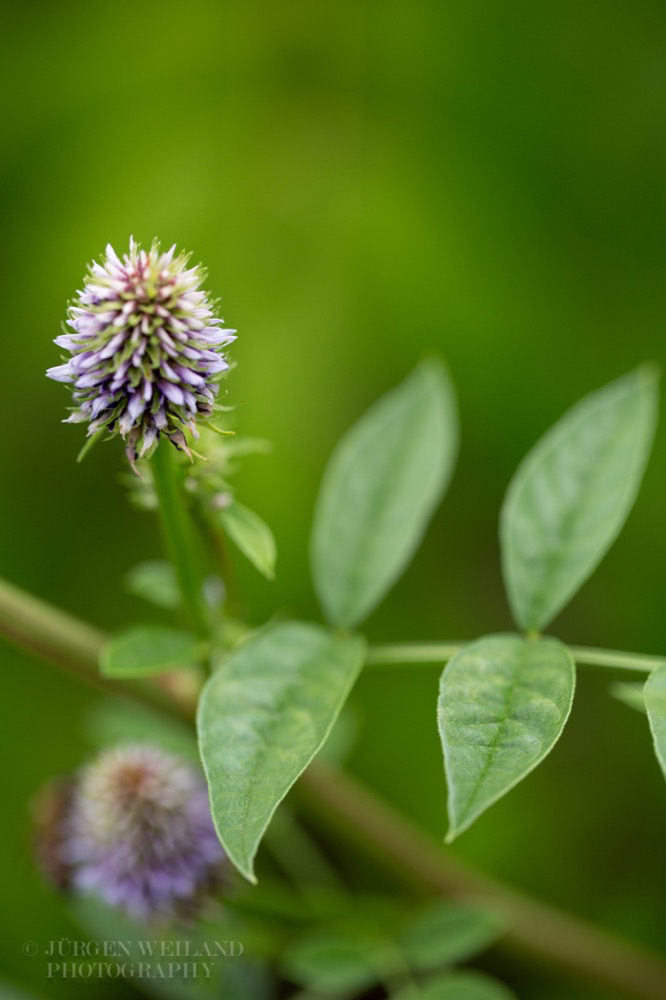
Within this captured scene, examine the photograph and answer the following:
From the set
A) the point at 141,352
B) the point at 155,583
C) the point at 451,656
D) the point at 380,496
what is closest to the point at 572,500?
the point at 380,496

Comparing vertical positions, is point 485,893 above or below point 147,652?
below

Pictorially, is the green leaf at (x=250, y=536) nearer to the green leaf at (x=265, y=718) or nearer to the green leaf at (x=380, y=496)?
the green leaf at (x=265, y=718)

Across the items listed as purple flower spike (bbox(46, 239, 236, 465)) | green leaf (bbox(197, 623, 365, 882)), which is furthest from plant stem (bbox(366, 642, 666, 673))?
purple flower spike (bbox(46, 239, 236, 465))

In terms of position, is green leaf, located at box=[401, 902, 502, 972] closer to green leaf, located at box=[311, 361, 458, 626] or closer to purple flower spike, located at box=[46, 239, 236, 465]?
green leaf, located at box=[311, 361, 458, 626]

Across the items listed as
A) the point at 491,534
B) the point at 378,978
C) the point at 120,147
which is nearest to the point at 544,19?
the point at 120,147

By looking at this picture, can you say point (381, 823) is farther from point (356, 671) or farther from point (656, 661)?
point (656, 661)

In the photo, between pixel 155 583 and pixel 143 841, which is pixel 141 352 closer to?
pixel 155 583

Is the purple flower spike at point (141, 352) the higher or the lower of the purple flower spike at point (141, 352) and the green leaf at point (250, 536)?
the higher

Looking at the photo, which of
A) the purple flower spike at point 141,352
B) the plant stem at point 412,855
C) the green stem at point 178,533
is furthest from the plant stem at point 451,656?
the purple flower spike at point 141,352
